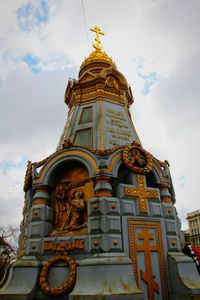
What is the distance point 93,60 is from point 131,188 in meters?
8.48

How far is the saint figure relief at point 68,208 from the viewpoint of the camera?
846cm

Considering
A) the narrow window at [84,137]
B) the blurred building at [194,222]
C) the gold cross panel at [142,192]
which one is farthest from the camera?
the blurred building at [194,222]

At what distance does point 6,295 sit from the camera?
714 centimetres

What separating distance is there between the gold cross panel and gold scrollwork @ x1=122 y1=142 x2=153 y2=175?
11.7 inches

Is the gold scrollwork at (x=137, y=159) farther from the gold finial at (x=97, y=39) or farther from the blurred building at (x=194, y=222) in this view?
the blurred building at (x=194, y=222)

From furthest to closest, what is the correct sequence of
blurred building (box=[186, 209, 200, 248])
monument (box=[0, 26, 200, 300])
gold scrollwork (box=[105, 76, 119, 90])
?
blurred building (box=[186, 209, 200, 248]), gold scrollwork (box=[105, 76, 119, 90]), monument (box=[0, 26, 200, 300])

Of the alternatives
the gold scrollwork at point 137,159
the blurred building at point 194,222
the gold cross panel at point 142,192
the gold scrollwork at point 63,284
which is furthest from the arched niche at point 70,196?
the blurred building at point 194,222

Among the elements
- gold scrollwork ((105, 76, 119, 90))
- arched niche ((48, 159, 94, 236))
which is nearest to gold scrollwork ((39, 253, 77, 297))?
arched niche ((48, 159, 94, 236))

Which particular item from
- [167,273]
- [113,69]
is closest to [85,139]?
[113,69]

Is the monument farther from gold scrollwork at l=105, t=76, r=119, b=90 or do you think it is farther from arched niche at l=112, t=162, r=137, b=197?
gold scrollwork at l=105, t=76, r=119, b=90

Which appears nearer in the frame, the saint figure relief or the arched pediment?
the saint figure relief

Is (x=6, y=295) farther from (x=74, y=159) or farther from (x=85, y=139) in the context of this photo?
(x=85, y=139)

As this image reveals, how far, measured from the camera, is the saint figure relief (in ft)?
27.8

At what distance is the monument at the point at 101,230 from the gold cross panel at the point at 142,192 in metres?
0.03
